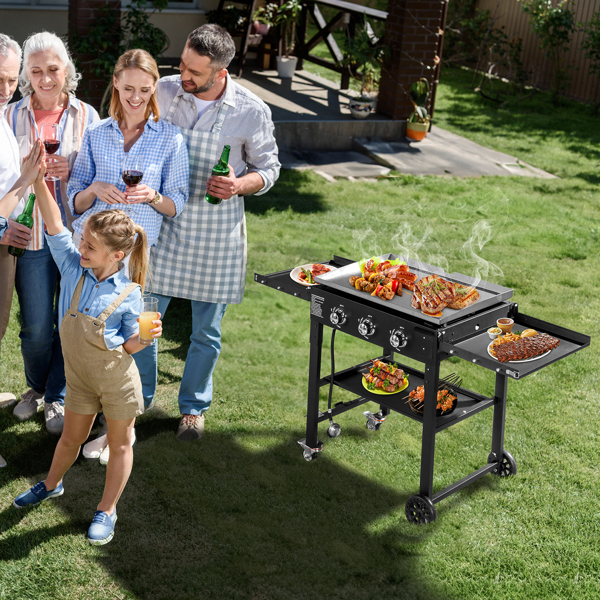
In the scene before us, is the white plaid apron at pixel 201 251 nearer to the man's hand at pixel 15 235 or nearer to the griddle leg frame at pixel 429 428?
the man's hand at pixel 15 235

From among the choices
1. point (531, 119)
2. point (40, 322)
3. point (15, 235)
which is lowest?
point (40, 322)

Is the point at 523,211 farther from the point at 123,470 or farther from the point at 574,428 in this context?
the point at 123,470

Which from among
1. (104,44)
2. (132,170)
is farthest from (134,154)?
(104,44)

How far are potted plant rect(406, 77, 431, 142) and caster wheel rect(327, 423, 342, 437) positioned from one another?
23.5 feet

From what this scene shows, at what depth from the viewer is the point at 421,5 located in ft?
34.1

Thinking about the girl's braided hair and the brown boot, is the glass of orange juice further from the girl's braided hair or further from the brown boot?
the brown boot

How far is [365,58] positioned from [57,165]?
7951 mm

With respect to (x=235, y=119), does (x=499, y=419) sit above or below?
below

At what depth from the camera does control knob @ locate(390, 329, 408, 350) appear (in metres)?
3.47

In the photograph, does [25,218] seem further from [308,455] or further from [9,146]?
[308,455]

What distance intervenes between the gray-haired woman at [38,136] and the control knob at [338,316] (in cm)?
141

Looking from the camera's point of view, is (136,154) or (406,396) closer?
(136,154)

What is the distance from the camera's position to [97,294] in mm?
3180

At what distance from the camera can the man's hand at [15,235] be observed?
3490 mm
